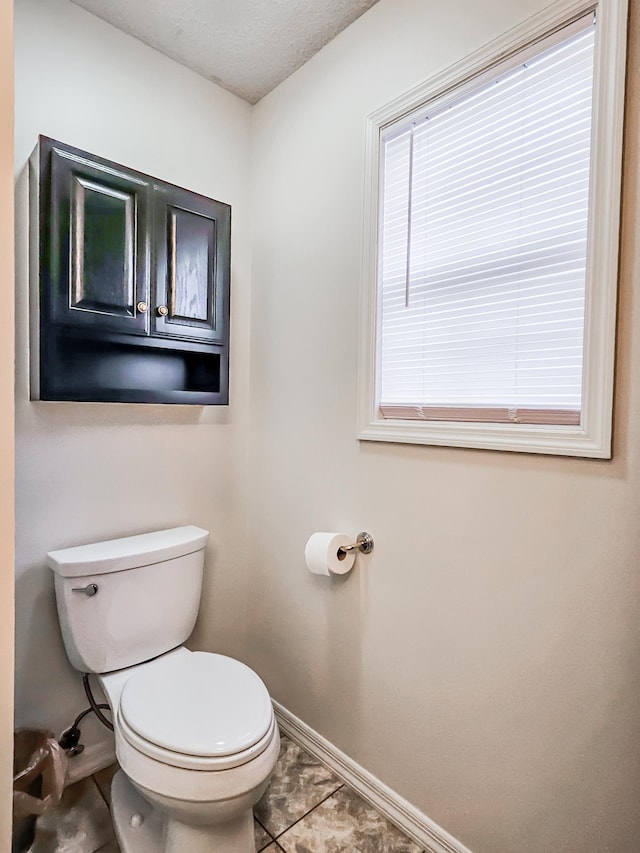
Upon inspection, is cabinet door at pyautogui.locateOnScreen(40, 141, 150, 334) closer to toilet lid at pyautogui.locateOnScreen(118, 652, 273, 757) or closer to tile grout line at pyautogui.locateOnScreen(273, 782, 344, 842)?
toilet lid at pyautogui.locateOnScreen(118, 652, 273, 757)

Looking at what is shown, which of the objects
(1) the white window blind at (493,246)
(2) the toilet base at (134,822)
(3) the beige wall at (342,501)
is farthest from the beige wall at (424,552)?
(2) the toilet base at (134,822)

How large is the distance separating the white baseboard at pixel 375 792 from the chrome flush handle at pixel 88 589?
0.95m

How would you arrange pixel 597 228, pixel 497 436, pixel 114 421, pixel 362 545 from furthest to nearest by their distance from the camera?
pixel 114 421 → pixel 362 545 → pixel 497 436 → pixel 597 228

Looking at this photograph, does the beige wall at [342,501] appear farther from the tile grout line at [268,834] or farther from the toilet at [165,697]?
the tile grout line at [268,834]

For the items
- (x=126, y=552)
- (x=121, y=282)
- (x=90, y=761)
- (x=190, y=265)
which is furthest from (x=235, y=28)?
(x=90, y=761)

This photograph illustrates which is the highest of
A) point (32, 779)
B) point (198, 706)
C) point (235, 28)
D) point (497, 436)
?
point (235, 28)

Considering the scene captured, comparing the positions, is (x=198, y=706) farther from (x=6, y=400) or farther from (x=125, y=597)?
(x=6, y=400)

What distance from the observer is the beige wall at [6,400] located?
2.20ft

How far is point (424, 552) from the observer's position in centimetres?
138

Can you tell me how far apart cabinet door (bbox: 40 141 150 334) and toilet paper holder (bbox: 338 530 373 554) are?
985 mm

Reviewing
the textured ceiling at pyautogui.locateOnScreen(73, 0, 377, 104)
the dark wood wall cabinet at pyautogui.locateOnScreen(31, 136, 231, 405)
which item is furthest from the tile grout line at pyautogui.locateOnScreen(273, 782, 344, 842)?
the textured ceiling at pyautogui.locateOnScreen(73, 0, 377, 104)

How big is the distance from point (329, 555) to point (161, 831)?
0.90 meters

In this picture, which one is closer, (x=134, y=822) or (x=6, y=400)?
(x=6, y=400)

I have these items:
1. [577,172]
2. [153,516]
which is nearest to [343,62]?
[577,172]
